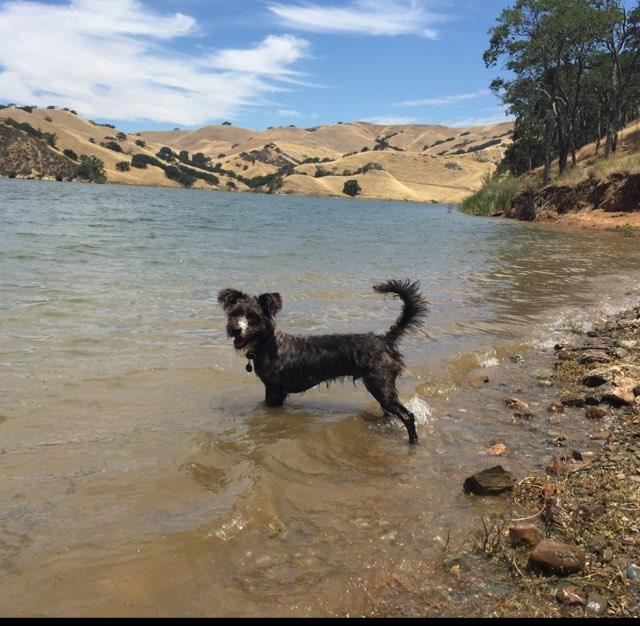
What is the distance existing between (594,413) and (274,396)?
12.8 ft

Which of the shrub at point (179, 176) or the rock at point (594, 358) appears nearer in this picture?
the rock at point (594, 358)

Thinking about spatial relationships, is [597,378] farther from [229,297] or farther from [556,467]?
[229,297]

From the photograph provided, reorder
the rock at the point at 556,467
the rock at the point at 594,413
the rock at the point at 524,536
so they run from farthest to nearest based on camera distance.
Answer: the rock at the point at 594,413 → the rock at the point at 556,467 → the rock at the point at 524,536

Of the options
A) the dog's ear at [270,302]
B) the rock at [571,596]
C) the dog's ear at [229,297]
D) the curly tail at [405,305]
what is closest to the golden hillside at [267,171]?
the dog's ear at [229,297]

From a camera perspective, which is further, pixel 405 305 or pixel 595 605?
pixel 405 305

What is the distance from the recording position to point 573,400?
7273 millimetres

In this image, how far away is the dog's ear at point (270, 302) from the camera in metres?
7.14

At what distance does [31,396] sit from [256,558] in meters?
4.31

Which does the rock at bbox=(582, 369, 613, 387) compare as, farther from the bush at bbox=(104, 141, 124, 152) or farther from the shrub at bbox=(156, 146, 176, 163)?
the shrub at bbox=(156, 146, 176, 163)

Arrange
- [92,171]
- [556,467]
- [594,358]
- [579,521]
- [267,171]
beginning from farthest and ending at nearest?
1. [267,171]
2. [92,171]
3. [594,358]
4. [556,467]
5. [579,521]

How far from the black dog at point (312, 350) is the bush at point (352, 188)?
15486cm

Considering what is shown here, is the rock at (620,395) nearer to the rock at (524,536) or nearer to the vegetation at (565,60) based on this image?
the rock at (524,536)

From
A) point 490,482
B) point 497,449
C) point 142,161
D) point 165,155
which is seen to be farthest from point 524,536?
point 165,155

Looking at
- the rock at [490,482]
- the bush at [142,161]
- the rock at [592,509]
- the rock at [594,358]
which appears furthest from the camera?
the bush at [142,161]
